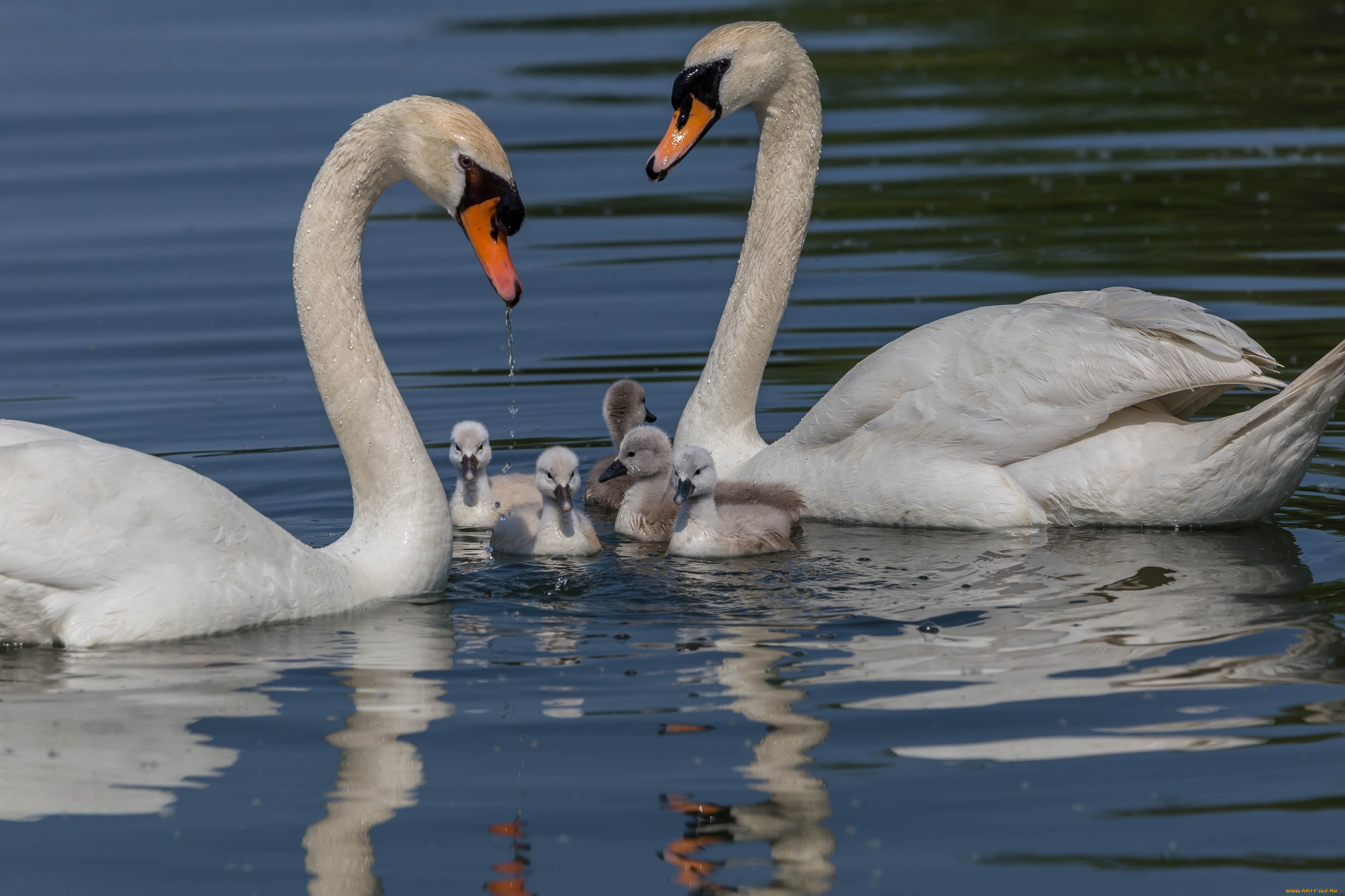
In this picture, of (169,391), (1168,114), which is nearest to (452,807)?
(169,391)

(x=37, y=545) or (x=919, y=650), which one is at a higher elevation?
(x=37, y=545)

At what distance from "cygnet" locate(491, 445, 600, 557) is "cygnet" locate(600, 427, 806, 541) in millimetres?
400

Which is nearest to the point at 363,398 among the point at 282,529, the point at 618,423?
the point at 282,529

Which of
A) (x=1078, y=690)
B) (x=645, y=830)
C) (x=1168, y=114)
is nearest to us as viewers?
(x=645, y=830)

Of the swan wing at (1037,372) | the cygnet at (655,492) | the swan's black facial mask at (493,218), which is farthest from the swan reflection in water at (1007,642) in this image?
the swan's black facial mask at (493,218)

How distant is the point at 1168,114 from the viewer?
2098cm

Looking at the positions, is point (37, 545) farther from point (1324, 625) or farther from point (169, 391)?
point (169, 391)

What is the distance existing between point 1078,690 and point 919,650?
717mm

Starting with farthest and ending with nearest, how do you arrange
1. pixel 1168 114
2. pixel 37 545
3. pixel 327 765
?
pixel 1168 114, pixel 37 545, pixel 327 765

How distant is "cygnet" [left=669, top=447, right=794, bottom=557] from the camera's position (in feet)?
29.8

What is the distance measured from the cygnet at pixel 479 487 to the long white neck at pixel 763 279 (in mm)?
1047

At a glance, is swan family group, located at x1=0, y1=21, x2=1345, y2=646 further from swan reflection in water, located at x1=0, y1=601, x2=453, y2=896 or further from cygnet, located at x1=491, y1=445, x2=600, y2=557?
swan reflection in water, located at x1=0, y1=601, x2=453, y2=896

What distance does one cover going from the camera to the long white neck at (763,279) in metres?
10.8

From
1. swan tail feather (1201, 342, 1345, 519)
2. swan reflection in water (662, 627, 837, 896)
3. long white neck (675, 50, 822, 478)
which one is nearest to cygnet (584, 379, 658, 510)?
long white neck (675, 50, 822, 478)
